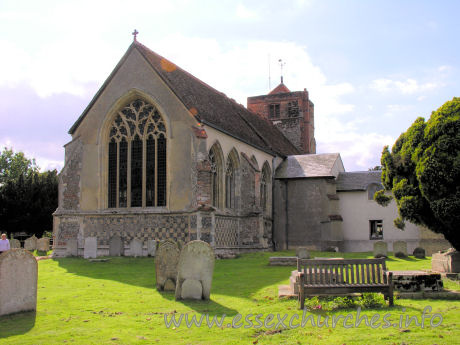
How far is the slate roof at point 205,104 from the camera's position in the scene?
2559 cm

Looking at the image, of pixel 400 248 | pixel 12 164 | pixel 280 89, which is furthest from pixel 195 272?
pixel 12 164

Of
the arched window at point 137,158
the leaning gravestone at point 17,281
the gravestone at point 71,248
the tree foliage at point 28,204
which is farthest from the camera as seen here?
the tree foliage at point 28,204

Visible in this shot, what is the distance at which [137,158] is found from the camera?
1021 inches

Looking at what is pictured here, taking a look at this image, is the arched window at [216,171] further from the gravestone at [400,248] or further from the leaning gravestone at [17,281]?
the leaning gravestone at [17,281]

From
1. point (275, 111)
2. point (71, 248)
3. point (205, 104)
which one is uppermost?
point (275, 111)

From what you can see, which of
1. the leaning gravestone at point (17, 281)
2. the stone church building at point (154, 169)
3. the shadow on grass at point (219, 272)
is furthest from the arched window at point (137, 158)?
the leaning gravestone at point (17, 281)

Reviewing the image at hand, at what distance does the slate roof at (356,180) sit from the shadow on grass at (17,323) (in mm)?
27345

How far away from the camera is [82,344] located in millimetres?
8102

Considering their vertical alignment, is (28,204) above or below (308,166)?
below

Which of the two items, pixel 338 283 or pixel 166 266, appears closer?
pixel 338 283

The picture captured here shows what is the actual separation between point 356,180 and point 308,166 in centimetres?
350

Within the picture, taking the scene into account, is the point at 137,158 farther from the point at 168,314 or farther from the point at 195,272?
the point at 168,314

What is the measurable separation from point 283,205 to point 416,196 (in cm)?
1932

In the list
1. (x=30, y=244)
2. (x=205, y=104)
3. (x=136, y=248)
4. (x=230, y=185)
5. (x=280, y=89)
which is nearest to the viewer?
(x=136, y=248)
